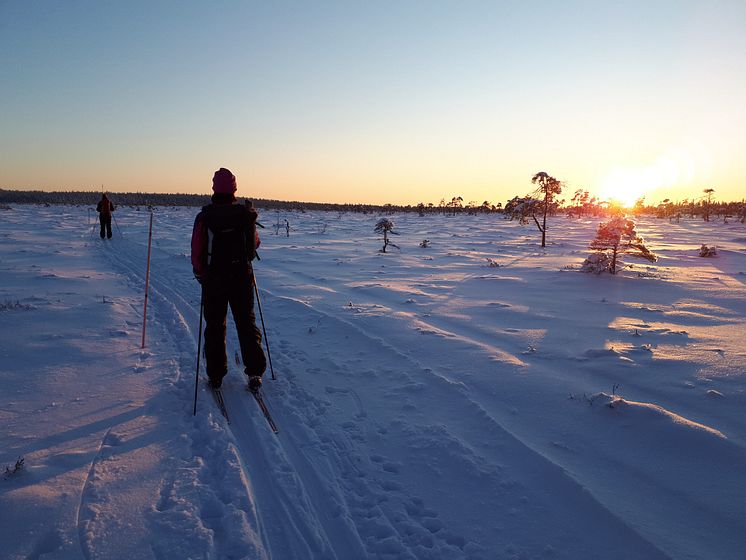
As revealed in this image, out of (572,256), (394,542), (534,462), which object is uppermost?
(572,256)

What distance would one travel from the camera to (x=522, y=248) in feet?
55.9

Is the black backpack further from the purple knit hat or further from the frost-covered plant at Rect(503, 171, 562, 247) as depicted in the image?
the frost-covered plant at Rect(503, 171, 562, 247)

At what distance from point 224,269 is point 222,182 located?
0.91 metres

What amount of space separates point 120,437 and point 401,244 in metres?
16.4

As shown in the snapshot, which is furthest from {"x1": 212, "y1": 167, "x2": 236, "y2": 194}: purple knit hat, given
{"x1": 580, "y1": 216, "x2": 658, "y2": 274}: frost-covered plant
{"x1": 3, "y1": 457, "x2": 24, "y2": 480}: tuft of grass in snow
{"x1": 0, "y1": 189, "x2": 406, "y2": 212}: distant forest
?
{"x1": 0, "y1": 189, "x2": 406, "y2": 212}: distant forest

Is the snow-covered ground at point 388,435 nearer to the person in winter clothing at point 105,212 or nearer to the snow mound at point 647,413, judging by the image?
the snow mound at point 647,413

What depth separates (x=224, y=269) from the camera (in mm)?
4438

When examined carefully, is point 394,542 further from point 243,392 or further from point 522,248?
point 522,248

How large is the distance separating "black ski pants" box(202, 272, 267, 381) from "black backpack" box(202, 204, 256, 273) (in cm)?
14

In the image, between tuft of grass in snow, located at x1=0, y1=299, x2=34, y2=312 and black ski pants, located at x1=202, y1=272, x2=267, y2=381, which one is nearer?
black ski pants, located at x1=202, y1=272, x2=267, y2=381

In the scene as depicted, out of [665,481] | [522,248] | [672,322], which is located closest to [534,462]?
[665,481]

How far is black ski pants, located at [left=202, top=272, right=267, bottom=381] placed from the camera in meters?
→ 4.52

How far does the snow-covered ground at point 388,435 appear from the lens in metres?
2.68

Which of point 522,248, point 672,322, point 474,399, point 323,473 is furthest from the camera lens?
point 522,248
